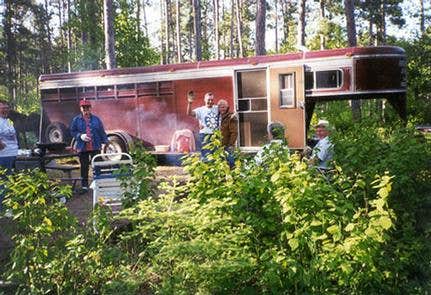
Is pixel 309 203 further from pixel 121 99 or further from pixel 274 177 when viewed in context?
pixel 121 99

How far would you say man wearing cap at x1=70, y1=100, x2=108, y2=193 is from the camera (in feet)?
26.9

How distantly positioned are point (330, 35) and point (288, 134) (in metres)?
19.8

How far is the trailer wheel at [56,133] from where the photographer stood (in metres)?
13.4

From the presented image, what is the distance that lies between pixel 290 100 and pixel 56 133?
21.7 ft

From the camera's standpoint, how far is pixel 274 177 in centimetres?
386

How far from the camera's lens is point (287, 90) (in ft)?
33.7

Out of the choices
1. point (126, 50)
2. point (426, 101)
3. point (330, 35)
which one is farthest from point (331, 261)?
point (330, 35)

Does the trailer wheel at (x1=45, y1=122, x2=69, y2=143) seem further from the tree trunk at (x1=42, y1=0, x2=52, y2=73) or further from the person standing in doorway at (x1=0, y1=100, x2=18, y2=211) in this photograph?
the tree trunk at (x1=42, y1=0, x2=52, y2=73)

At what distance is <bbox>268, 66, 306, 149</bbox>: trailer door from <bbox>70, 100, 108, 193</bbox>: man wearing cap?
12.2 feet

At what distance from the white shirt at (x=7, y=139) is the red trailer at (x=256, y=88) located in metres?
4.98

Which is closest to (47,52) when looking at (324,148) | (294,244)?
(324,148)

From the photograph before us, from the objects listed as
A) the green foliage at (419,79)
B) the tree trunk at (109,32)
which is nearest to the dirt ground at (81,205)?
the tree trunk at (109,32)

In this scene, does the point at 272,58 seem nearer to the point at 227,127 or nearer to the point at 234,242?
the point at 227,127

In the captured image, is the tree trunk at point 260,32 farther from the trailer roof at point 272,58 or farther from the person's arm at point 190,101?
the person's arm at point 190,101
